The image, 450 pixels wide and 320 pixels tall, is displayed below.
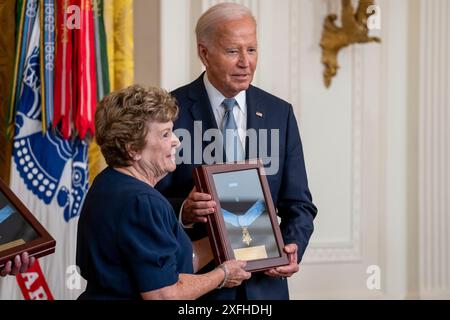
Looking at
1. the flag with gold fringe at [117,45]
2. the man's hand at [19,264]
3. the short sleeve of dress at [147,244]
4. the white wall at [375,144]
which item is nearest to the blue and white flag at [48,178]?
the flag with gold fringe at [117,45]

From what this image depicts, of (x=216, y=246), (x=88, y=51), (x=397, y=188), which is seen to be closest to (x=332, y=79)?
(x=397, y=188)

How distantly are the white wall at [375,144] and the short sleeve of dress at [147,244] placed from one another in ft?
7.78

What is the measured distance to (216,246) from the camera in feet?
8.37

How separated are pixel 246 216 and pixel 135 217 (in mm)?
582

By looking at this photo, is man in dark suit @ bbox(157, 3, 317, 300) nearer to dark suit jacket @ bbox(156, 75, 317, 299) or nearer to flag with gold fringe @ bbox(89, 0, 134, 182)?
dark suit jacket @ bbox(156, 75, 317, 299)

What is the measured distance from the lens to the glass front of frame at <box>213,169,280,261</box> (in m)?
2.61

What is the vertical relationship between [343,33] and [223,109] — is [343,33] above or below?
above

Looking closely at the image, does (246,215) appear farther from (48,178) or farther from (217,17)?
(48,178)

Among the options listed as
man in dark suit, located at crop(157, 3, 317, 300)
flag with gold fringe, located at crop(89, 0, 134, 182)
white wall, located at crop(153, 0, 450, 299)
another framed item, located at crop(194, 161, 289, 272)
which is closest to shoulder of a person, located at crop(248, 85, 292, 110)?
man in dark suit, located at crop(157, 3, 317, 300)

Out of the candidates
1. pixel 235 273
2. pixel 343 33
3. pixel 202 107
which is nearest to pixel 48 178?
pixel 202 107

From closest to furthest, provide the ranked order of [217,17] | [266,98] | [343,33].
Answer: [217,17], [266,98], [343,33]

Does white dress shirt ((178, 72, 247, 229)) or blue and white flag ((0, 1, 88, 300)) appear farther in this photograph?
blue and white flag ((0, 1, 88, 300))

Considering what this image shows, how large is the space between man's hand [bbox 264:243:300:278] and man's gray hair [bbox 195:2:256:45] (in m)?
0.80

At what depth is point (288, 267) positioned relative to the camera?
272 centimetres
